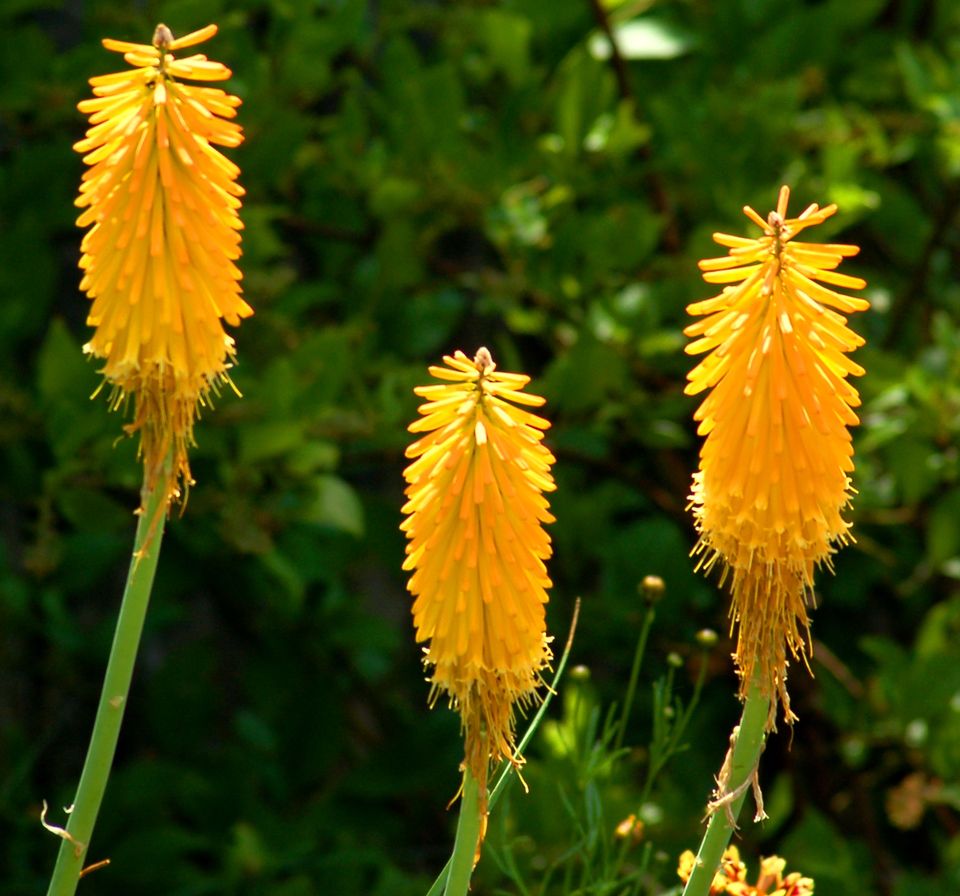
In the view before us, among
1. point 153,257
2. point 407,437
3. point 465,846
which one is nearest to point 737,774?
point 465,846

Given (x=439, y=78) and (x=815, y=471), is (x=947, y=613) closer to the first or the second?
(x=439, y=78)

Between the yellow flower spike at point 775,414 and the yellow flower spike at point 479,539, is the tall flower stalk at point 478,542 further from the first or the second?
the yellow flower spike at point 775,414

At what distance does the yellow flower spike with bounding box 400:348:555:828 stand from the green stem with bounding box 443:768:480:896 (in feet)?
0.03

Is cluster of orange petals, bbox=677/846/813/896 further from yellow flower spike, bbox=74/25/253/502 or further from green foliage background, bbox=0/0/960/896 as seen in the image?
green foliage background, bbox=0/0/960/896

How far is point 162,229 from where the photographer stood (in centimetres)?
122

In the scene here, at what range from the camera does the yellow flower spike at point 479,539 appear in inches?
44.9

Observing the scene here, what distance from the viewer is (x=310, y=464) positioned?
2.74 meters

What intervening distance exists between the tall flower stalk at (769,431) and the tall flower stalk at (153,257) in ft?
1.24

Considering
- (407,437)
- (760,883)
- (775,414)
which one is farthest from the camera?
(407,437)

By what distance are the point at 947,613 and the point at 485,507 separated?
102 inches

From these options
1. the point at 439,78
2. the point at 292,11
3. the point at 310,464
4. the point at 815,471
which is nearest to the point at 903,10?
the point at 439,78

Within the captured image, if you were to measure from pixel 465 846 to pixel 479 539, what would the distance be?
230 mm

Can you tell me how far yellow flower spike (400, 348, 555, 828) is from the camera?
3.74 ft

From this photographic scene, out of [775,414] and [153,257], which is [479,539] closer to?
[775,414]
